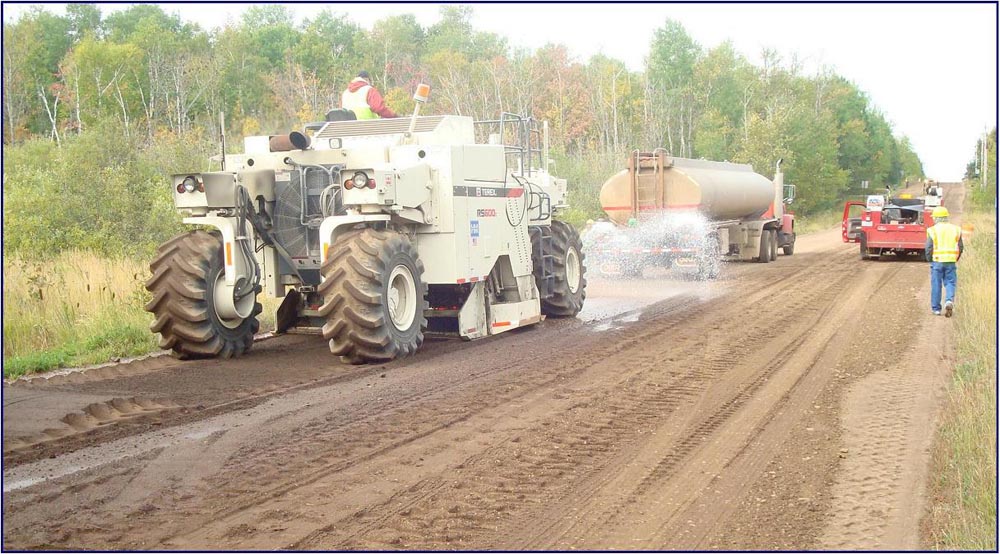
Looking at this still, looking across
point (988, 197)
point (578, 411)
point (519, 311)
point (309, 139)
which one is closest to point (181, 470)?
point (578, 411)

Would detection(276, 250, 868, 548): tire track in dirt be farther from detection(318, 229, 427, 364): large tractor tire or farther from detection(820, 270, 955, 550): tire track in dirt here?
detection(318, 229, 427, 364): large tractor tire

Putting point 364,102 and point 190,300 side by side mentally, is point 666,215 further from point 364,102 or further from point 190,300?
point 190,300

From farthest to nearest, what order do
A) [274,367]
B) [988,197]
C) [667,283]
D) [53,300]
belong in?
[988,197], [667,283], [53,300], [274,367]

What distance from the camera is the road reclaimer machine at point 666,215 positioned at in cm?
2106

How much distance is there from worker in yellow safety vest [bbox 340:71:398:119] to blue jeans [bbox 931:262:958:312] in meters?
8.25

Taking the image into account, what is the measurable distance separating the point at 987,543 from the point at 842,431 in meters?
2.40

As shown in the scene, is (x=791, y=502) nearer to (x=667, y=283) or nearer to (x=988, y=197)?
(x=667, y=283)

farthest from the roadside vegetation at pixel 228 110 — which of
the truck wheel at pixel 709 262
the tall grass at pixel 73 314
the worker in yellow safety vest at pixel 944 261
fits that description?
the worker in yellow safety vest at pixel 944 261

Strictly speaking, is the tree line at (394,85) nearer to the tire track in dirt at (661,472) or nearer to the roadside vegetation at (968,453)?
the roadside vegetation at (968,453)

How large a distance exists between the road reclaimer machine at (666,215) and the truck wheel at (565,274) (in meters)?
6.72

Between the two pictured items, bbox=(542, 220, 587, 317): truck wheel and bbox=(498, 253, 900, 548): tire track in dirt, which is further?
bbox=(542, 220, 587, 317): truck wheel

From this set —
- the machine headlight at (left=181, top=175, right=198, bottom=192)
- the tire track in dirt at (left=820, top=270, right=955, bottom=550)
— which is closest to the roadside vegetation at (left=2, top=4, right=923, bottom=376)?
the machine headlight at (left=181, top=175, right=198, bottom=192)

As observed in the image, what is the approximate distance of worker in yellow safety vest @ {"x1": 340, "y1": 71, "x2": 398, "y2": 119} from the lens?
39.2ft

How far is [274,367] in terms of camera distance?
31.9 feet
